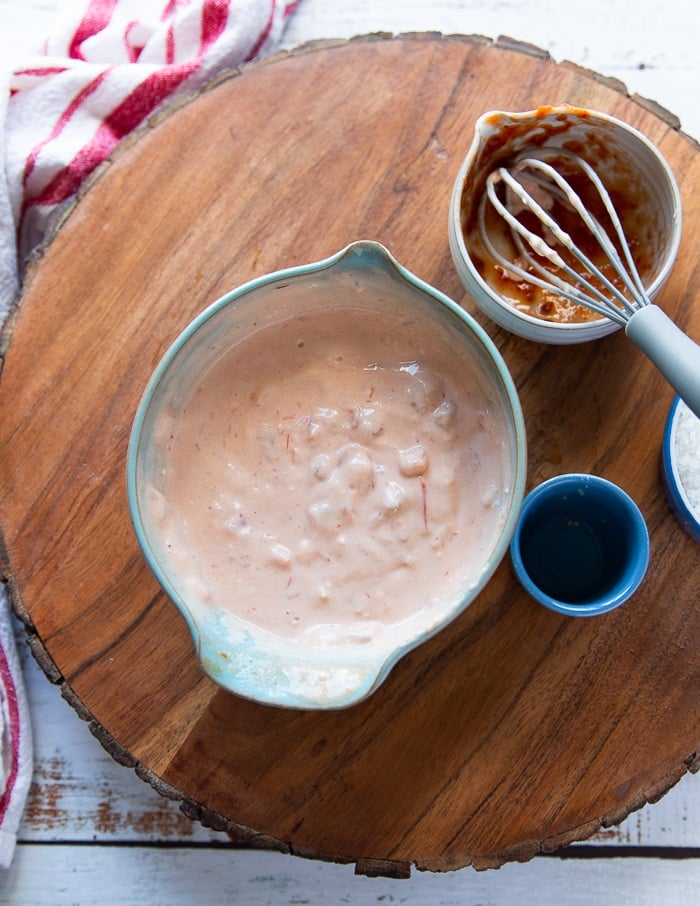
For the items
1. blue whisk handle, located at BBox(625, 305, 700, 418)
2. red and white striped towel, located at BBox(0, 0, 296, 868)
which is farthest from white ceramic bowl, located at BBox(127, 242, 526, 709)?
red and white striped towel, located at BBox(0, 0, 296, 868)

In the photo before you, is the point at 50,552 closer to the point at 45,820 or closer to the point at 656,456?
the point at 45,820

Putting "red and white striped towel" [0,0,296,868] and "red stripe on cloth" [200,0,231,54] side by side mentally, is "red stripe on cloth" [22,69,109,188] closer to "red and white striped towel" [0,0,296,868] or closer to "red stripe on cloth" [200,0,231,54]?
"red and white striped towel" [0,0,296,868]

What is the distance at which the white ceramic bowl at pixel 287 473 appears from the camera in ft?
2.29

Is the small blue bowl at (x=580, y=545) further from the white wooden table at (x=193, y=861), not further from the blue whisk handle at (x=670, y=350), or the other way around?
the white wooden table at (x=193, y=861)

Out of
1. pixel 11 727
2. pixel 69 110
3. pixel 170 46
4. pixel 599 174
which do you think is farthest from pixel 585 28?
pixel 11 727

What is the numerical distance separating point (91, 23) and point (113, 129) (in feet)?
0.46

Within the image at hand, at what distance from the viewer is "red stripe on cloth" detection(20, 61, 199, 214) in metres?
0.96

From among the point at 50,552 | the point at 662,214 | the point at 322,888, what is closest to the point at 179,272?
the point at 50,552

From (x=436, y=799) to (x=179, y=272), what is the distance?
0.54 meters

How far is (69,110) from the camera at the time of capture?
98cm

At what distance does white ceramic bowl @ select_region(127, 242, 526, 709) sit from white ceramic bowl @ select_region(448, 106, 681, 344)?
7 centimetres

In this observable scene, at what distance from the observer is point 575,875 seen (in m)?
1.02

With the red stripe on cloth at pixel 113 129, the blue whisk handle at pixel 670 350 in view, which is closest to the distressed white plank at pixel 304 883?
the blue whisk handle at pixel 670 350

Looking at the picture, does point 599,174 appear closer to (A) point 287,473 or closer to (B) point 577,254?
(B) point 577,254
